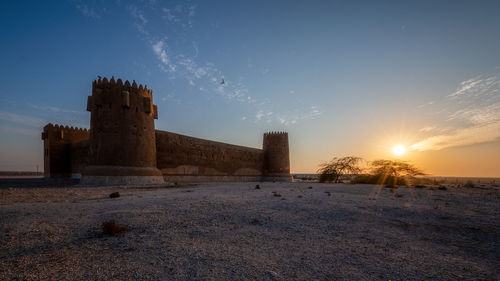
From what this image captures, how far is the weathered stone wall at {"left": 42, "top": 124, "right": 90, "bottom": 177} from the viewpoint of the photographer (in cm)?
2602

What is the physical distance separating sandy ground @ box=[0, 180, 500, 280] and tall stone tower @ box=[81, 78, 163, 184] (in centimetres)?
1084

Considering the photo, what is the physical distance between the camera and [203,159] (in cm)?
2439

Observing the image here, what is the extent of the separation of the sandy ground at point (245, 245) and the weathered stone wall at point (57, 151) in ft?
85.3

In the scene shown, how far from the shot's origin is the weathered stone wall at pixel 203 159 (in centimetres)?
2075

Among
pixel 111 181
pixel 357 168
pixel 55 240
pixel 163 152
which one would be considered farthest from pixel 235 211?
pixel 357 168

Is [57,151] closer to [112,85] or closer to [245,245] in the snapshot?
[112,85]

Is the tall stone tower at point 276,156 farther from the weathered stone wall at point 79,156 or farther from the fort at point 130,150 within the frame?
the weathered stone wall at point 79,156

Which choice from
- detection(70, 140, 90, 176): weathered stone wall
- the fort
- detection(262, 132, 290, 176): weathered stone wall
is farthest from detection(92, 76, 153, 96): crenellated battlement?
detection(262, 132, 290, 176): weathered stone wall

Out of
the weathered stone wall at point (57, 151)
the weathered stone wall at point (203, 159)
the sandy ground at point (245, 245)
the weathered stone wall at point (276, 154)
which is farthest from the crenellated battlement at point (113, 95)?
the weathered stone wall at point (276, 154)

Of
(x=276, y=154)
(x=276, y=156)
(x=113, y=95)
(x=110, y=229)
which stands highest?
(x=113, y=95)

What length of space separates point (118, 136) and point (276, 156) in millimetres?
21850

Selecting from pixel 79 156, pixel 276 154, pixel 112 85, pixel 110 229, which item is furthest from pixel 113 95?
pixel 276 154

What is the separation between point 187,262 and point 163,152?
736 inches

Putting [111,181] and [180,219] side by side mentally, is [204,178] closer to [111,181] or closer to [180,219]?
[111,181]
